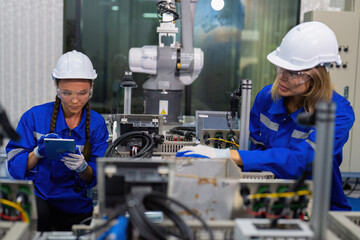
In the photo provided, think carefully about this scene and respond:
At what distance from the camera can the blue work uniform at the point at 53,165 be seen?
6.21 feet

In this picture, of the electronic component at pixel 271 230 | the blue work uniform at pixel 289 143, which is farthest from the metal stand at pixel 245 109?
the electronic component at pixel 271 230

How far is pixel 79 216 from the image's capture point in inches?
76.3

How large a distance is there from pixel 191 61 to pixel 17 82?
6.78 feet

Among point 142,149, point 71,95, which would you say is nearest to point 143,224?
point 142,149

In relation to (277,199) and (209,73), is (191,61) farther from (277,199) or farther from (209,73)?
(209,73)

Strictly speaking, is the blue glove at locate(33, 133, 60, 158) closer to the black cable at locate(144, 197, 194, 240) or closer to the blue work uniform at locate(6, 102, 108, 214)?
the blue work uniform at locate(6, 102, 108, 214)

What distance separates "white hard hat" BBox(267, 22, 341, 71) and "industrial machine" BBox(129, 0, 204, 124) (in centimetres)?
127

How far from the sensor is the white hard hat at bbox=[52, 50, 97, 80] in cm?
192

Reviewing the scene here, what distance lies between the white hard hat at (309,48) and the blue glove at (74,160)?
3.11ft

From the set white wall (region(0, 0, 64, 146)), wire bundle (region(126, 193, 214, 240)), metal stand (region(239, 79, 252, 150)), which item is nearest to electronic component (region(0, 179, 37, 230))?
wire bundle (region(126, 193, 214, 240))

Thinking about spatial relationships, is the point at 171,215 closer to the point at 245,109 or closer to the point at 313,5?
the point at 245,109

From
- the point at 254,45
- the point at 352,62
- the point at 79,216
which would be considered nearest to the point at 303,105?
the point at 79,216

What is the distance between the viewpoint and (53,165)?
192 centimetres

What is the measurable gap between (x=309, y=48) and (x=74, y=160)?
3.63 ft
